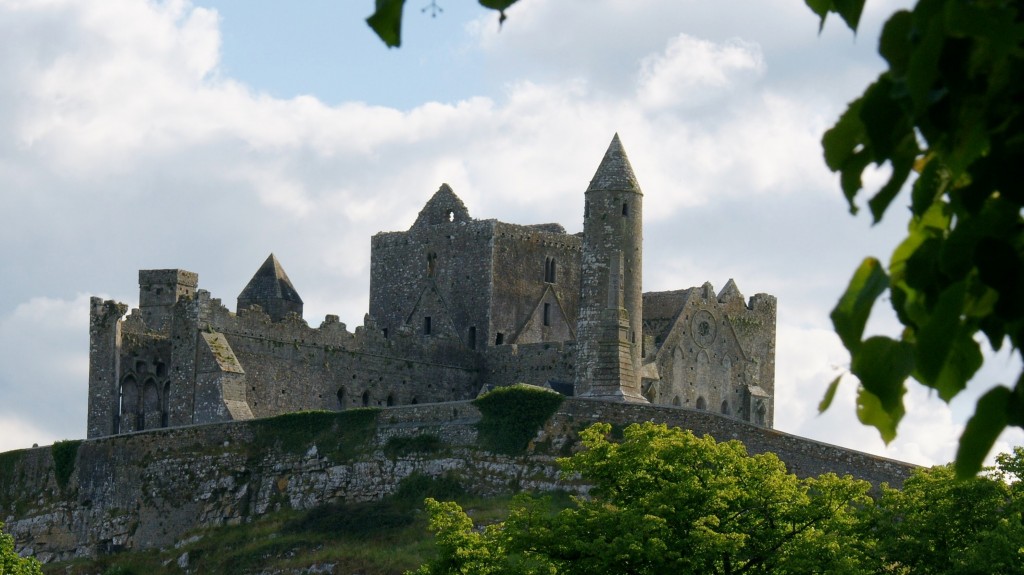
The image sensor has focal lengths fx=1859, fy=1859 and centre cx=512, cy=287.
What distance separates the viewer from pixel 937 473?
37219 mm

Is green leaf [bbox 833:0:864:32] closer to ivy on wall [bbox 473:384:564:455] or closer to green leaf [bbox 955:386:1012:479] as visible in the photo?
green leaf [bbox 955:386:1012:479]

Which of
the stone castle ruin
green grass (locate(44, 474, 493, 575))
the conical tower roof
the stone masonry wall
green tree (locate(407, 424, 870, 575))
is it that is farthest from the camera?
the conical tower roof

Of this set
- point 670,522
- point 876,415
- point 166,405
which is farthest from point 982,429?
point 166,405

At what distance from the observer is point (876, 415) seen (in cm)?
484

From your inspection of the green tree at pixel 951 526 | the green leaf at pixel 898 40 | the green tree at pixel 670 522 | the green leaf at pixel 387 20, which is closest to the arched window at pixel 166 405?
the green tree at pixel 670 522

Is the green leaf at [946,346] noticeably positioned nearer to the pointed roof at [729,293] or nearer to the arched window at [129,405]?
the arched window at [129,405]

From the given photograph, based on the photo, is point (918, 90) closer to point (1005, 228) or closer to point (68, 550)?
point (1005, 228)

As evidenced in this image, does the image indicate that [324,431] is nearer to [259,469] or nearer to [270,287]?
[259,469]

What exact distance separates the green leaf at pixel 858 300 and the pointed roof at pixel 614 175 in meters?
50.5

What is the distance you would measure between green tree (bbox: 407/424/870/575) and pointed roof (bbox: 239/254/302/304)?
30.1 metres

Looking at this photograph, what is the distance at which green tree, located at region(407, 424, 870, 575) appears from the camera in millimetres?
31406

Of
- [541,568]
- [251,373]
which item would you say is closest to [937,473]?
[541,568]

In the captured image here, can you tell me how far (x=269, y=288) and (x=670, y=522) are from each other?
34081 mm

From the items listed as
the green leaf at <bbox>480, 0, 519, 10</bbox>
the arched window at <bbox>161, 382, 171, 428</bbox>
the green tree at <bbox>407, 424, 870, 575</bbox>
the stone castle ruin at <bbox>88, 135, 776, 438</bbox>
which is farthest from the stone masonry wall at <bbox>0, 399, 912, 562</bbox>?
the green leaf at <bbox>480, 0, 519, 10</bbox>
